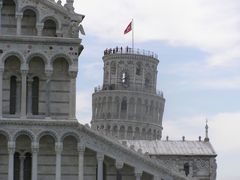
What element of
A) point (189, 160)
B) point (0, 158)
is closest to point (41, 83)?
point (0, 158)

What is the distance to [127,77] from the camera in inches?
4658

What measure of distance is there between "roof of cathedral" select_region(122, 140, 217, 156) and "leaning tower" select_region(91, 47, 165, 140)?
139 feet

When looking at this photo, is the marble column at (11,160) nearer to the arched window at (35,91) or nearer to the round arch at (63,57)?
the arched window at (35,91)

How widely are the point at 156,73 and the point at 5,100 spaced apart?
3313 inches

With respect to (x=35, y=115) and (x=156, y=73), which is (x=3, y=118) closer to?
(x=35, y=115)

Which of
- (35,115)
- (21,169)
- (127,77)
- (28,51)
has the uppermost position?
(127,77)

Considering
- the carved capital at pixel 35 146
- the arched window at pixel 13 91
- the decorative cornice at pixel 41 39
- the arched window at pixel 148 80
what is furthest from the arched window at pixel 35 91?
the arched window at pixel 148 80

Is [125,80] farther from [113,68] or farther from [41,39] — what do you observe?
[41,39]

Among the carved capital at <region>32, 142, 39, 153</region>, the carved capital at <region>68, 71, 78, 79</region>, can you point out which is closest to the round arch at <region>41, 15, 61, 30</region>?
the carved capital at <region>68, 71, 78, 79</region>

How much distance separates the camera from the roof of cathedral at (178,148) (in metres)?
68.8

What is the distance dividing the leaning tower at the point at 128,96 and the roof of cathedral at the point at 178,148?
42453 millimetres

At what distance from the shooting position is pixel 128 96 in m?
118

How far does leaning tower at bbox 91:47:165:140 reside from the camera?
11669 centimetres

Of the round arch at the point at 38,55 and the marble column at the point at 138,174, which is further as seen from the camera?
the marble column at the point at 138,174
